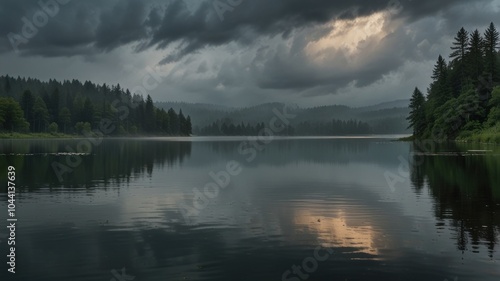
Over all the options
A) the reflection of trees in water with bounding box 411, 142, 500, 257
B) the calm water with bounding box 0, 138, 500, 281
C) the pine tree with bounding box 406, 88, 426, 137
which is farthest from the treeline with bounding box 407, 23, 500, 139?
the calm water with bounding box 0, 138, 500, 281

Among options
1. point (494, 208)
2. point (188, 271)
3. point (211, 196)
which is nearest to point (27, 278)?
point (188, 271)

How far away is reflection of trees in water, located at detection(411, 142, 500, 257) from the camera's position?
2115 centimetres

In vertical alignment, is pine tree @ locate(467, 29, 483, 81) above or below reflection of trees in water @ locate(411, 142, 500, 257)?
above

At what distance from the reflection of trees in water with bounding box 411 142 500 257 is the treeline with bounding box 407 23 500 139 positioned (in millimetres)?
73620

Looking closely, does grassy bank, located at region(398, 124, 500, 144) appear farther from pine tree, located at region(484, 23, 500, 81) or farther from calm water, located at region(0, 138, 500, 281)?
calm water, located at region(0, 138, 500, 281)

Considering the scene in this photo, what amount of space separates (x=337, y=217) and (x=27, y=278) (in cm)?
1641

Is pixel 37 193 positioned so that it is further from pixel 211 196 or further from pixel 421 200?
pixel 421 200

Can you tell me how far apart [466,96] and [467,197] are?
4654 inches

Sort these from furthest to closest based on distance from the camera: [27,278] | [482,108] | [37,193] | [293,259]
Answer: [482,108] < [37,193] < [293,259] < [27,278]

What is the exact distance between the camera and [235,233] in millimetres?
22078

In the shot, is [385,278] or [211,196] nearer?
[385,278]

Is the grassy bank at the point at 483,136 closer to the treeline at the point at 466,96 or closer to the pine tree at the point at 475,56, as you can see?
the treeline at the point at 466,96

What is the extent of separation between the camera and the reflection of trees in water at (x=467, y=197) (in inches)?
833

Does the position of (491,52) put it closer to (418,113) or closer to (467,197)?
(418,113)
